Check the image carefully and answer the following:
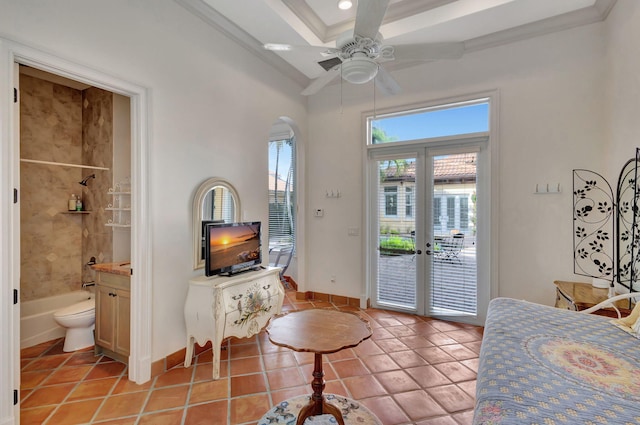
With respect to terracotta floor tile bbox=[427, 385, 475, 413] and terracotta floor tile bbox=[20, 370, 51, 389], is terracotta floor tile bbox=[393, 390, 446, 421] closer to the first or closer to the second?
terracotta floor tile bbox=[427, 385, 475, 413]

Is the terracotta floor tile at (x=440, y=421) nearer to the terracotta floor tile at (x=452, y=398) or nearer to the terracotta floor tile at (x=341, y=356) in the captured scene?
the terracotta floor tile at (x=452, y=398)

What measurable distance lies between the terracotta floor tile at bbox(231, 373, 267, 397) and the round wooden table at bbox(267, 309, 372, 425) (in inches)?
27.4

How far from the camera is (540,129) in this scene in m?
3.28

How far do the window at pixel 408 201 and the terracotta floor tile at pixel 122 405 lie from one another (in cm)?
343

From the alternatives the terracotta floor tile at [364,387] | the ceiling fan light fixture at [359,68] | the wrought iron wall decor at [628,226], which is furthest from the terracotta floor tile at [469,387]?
the ceiling fan light fixture at [359,68]

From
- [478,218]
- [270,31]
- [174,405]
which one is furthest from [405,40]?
[174,405]

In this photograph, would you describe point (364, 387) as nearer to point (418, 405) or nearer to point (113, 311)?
point (418, 405)

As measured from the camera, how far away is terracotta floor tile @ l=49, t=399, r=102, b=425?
1997 mm

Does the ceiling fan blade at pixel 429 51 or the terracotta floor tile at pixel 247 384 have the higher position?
the ceiling fan blade at pixel 429 51

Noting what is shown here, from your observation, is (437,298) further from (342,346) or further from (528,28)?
(528,28)

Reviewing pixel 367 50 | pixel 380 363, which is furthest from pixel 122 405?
pixel 367 50

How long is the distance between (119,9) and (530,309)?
3.75m

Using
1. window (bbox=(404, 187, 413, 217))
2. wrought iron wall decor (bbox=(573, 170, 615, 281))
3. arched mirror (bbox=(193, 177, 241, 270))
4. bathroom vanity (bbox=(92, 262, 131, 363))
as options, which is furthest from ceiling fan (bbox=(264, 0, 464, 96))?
bathroom vanity (bbox=(92, 262, 131, 363))

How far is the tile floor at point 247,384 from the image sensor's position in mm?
2080
